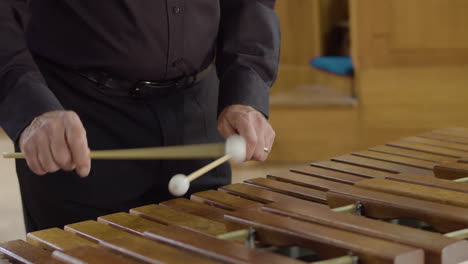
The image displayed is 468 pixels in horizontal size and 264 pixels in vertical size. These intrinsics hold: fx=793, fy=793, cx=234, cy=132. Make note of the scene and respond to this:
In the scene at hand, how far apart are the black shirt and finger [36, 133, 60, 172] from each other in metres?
0.20

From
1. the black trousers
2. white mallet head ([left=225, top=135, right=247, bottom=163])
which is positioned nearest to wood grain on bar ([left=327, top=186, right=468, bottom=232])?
white mallet head ([left=225, top=135, right=247, bottom=163])

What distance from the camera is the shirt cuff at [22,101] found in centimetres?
163

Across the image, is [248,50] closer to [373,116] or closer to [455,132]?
[455,132]

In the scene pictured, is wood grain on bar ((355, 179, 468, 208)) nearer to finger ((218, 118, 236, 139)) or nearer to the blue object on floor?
finger ((218, 118, 236, 139))

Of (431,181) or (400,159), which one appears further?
(400,159)

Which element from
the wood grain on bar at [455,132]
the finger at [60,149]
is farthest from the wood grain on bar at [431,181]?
the finger at [60,149]

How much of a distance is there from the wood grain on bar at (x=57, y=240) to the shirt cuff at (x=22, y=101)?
25cm

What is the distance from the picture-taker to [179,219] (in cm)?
156

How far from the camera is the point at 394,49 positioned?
4371mm

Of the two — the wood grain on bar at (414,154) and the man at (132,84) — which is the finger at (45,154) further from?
the wood grain on bar at (414,154)

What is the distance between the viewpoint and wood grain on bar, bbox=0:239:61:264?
134 cm

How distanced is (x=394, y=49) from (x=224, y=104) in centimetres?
265

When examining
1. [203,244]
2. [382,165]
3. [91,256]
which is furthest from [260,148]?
[91,256]

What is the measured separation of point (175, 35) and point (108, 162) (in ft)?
1.14
